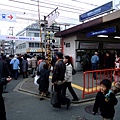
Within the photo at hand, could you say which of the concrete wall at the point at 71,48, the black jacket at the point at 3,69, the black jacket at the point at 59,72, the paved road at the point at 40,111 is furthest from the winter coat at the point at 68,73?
the concrete wall at the point at 71,48

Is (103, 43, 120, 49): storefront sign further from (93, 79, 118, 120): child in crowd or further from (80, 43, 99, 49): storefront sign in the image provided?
(93, 79, 118, 120): child in crowd

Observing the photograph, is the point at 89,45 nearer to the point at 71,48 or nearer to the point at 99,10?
the point at 71,48

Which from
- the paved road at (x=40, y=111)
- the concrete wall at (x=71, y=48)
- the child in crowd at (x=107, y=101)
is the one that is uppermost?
the concrete wall at (x=71, y=48)

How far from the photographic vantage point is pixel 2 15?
43.1ft

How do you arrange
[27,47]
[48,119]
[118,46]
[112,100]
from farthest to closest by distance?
[27,47] < [118,46] < [48,119] < [112,100]

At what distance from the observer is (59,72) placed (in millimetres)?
4668

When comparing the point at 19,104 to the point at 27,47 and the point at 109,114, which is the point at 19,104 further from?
the point at 27,47

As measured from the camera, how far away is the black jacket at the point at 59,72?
4582mm

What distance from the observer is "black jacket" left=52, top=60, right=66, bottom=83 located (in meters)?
4.58

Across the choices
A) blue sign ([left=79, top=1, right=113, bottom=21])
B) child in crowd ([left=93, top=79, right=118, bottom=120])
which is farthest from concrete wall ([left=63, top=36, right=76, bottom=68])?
child in crowd ([left=93, top=79, right=118, bottom=120])

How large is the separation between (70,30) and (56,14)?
226 centimetres

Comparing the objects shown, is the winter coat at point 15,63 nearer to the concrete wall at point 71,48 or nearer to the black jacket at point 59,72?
the concrete wall at point 71,48

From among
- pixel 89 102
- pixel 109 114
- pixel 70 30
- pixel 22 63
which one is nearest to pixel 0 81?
pixel 109 114

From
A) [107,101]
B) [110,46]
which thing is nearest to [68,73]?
[107,101]
